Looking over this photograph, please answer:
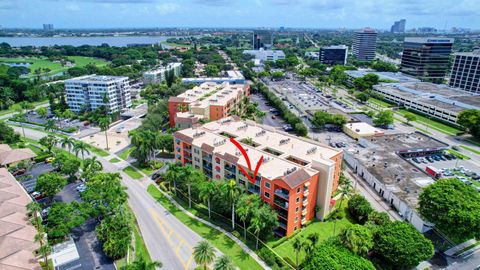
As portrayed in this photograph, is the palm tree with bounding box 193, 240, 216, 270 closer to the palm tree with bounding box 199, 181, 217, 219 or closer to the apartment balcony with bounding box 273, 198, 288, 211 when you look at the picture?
the palm tree with bounding box 199, 181, 217, 219

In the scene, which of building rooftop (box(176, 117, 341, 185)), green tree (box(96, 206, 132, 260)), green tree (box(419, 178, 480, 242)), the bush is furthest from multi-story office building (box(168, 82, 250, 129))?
green tree (box(419, 178, 480, 242))

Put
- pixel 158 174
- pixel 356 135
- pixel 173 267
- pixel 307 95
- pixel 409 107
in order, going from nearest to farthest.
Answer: pixel 173 267, pixel 158 174, pixel 356 135, pixel 409 107, pixel 307 95

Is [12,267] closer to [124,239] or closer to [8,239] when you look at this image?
[8,239]

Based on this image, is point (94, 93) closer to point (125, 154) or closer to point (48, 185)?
point (125, 154)

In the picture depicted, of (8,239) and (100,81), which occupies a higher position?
(100,81)

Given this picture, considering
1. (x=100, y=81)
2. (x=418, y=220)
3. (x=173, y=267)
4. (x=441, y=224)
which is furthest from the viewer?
(x=100, y=81)

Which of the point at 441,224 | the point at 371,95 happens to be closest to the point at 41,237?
the point at 441,224
